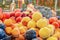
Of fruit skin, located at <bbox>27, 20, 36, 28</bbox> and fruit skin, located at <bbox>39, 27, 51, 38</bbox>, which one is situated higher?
fruit skin, located at <bbox>27, 20, 36, 28</bbox>

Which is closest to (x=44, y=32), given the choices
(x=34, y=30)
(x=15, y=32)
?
(x=34, y=30)

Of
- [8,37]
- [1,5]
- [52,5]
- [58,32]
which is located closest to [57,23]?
[58,32]

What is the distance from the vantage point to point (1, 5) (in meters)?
2.07

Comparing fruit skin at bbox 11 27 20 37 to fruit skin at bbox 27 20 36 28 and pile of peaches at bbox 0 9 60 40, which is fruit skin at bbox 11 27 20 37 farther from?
fruit skin at bbox 27 20 36 28

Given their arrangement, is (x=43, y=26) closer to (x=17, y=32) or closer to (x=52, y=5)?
(x=17, y=32)

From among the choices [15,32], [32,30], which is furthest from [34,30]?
Result: [15,32]

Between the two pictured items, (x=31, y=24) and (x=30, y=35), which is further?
(x=31, y=24)

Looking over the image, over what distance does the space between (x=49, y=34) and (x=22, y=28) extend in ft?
0.66

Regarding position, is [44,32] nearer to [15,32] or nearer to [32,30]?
[32,30]

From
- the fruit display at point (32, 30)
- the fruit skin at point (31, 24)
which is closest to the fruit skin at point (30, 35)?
the fruit display at point (32, 30)

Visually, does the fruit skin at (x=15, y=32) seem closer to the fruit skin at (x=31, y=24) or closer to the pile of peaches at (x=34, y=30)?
the pile of peaches at (x=34, y=30)

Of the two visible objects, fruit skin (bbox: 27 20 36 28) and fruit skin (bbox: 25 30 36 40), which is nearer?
fruit skin (bbox: 25 30 36 40)

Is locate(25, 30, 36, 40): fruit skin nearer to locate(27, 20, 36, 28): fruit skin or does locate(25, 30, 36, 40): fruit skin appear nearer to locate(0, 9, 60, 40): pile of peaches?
locate(0, 9, 60, 40): pile of peaches

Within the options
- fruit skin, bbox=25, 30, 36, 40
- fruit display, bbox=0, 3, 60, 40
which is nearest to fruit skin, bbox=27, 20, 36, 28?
fruit display, bbox=0, 3, 60, 40
